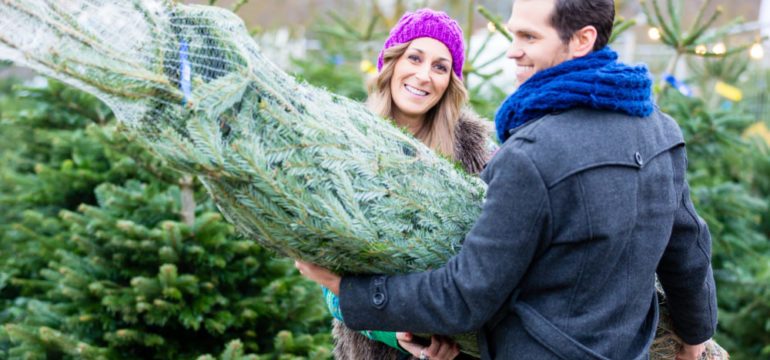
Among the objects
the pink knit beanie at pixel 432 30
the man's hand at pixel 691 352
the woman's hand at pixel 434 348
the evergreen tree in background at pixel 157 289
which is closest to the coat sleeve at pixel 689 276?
the man's hand at pixel 691 352

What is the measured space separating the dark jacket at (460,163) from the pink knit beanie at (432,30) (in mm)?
260

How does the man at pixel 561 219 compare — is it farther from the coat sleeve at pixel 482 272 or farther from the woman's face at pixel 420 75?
the woman's face at pixel 420 75

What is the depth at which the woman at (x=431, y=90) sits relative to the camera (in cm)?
283

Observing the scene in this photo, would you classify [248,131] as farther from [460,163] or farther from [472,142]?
[472,142]

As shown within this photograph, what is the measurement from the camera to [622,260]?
67.0 inches

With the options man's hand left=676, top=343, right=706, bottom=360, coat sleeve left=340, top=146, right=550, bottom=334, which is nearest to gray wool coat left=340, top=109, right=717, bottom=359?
coat sleeve left=340, top=146, right=550, bottom=334

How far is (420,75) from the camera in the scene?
282 cm

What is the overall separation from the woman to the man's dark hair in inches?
43.2

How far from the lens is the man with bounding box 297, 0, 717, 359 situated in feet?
5.29

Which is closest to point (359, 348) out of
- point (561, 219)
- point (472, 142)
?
point (472, 142)

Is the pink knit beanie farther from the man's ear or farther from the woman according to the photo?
the man's ear

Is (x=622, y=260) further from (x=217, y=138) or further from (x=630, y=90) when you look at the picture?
(x=217, y=138)

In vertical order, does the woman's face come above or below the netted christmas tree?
above

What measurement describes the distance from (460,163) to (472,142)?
0.37 metres
